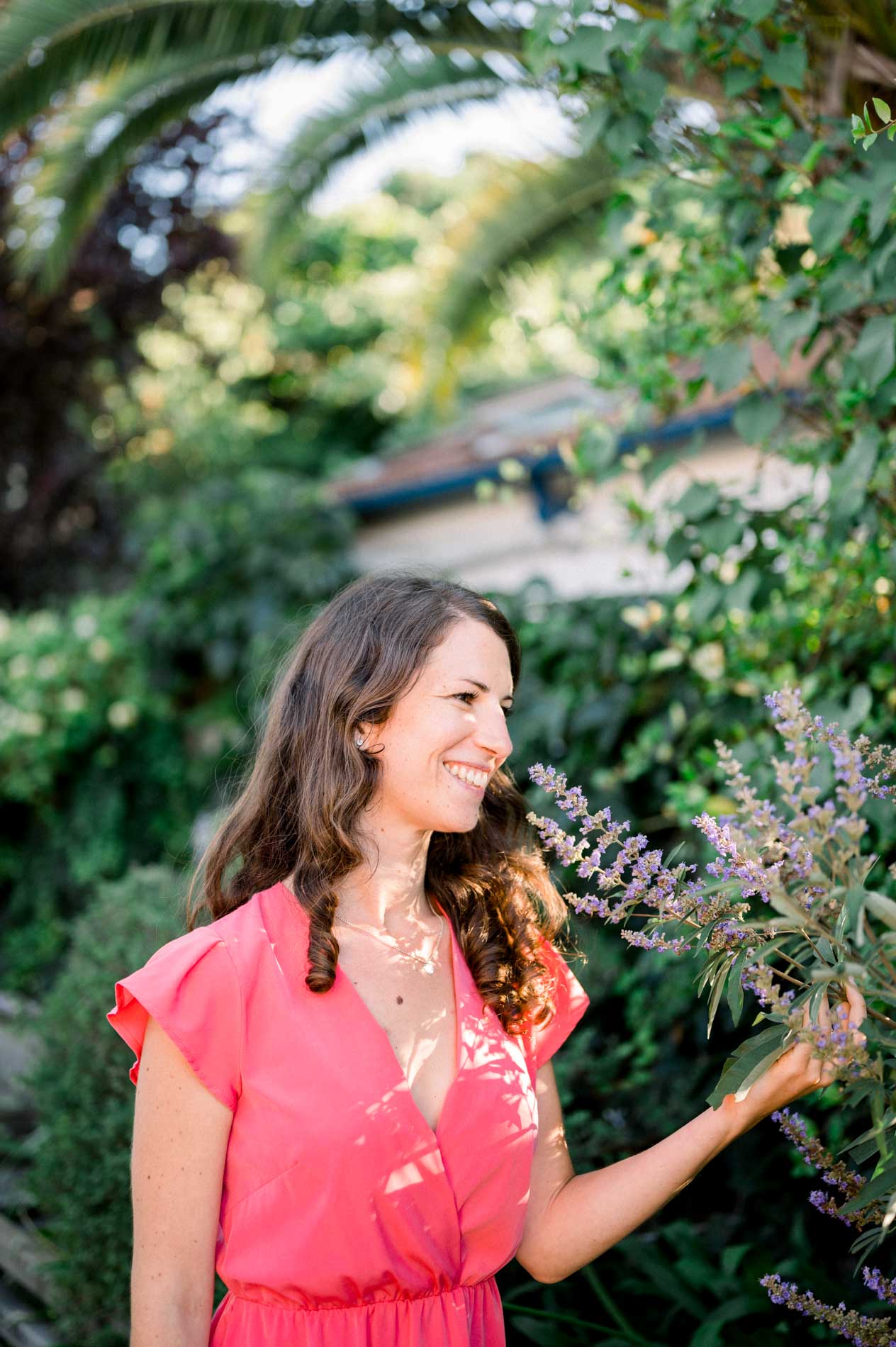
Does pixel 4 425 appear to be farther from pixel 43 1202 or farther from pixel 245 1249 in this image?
pixel 245 1249

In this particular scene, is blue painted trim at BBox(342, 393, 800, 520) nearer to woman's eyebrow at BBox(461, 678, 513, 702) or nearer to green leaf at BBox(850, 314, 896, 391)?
green leaf at BBox(850, 314, 896, 391)

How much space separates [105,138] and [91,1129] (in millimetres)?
3651

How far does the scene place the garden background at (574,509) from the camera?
243 centimetres

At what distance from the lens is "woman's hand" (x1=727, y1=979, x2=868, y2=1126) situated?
4.12 feet

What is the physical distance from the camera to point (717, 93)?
3012mm

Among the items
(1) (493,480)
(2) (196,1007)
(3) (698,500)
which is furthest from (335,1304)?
(1) (493,480)

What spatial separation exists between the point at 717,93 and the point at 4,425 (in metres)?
6.66

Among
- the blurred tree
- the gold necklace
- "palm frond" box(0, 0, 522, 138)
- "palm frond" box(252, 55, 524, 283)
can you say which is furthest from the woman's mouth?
the blurred tree

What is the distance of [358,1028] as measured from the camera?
5.64 ft

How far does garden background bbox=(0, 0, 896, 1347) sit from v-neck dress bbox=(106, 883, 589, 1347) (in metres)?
0.78

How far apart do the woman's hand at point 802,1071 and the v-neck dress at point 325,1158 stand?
1.45 feet

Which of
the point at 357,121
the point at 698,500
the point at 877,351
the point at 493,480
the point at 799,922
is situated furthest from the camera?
the point at 493,480

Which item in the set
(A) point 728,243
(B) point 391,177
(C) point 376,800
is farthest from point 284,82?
(B) point 391,177

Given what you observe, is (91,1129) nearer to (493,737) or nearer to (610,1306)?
(610,1306)
